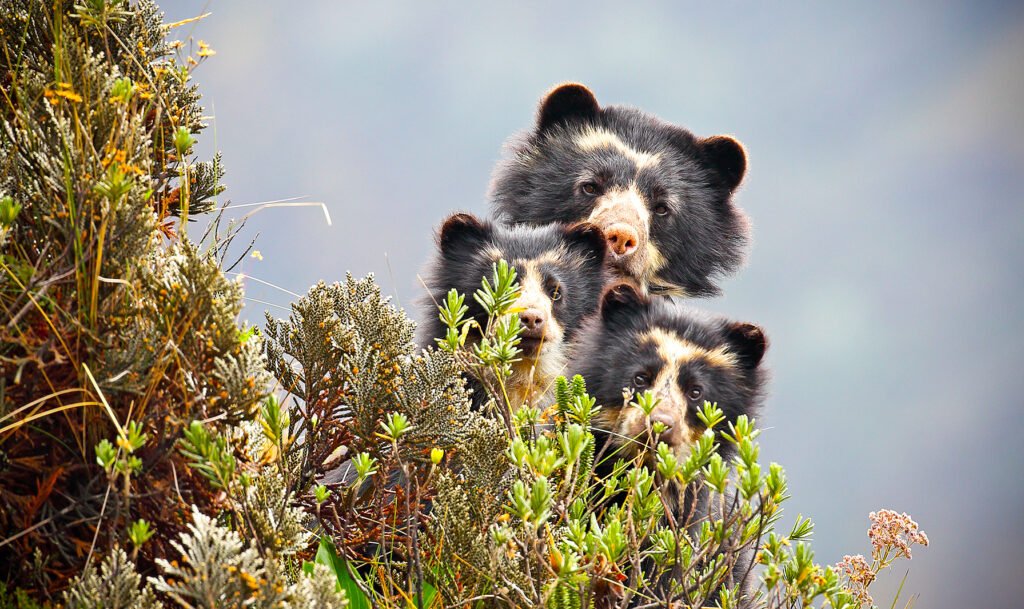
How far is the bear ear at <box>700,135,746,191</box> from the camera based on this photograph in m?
4.06

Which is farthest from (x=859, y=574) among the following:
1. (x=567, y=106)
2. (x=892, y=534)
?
(x=567, y=106)

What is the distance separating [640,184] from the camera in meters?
3.86

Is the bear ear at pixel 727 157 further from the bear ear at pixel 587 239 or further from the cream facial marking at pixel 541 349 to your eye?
the cream facial marking at pixel 541 349

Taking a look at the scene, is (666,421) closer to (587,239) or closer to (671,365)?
(671,365)

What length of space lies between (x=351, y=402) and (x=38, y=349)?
623 mm

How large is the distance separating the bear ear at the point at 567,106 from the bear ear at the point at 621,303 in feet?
4.52

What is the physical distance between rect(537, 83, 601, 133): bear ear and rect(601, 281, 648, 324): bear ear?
54.3 inches

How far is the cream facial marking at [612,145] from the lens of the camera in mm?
3952

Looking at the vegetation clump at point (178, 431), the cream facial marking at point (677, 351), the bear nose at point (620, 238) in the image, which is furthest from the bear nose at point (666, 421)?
the bear nose at point (620, 238)

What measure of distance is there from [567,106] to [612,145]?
0.31 metres

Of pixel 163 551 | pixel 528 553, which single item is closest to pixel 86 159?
pixel 163 551

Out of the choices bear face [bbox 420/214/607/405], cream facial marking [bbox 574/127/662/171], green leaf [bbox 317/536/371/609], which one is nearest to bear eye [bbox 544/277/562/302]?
bear face [bbox 420/214/607/405]

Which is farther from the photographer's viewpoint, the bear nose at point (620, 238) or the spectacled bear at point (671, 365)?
the bear nose at point (620, 238)

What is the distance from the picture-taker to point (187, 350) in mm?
1469
